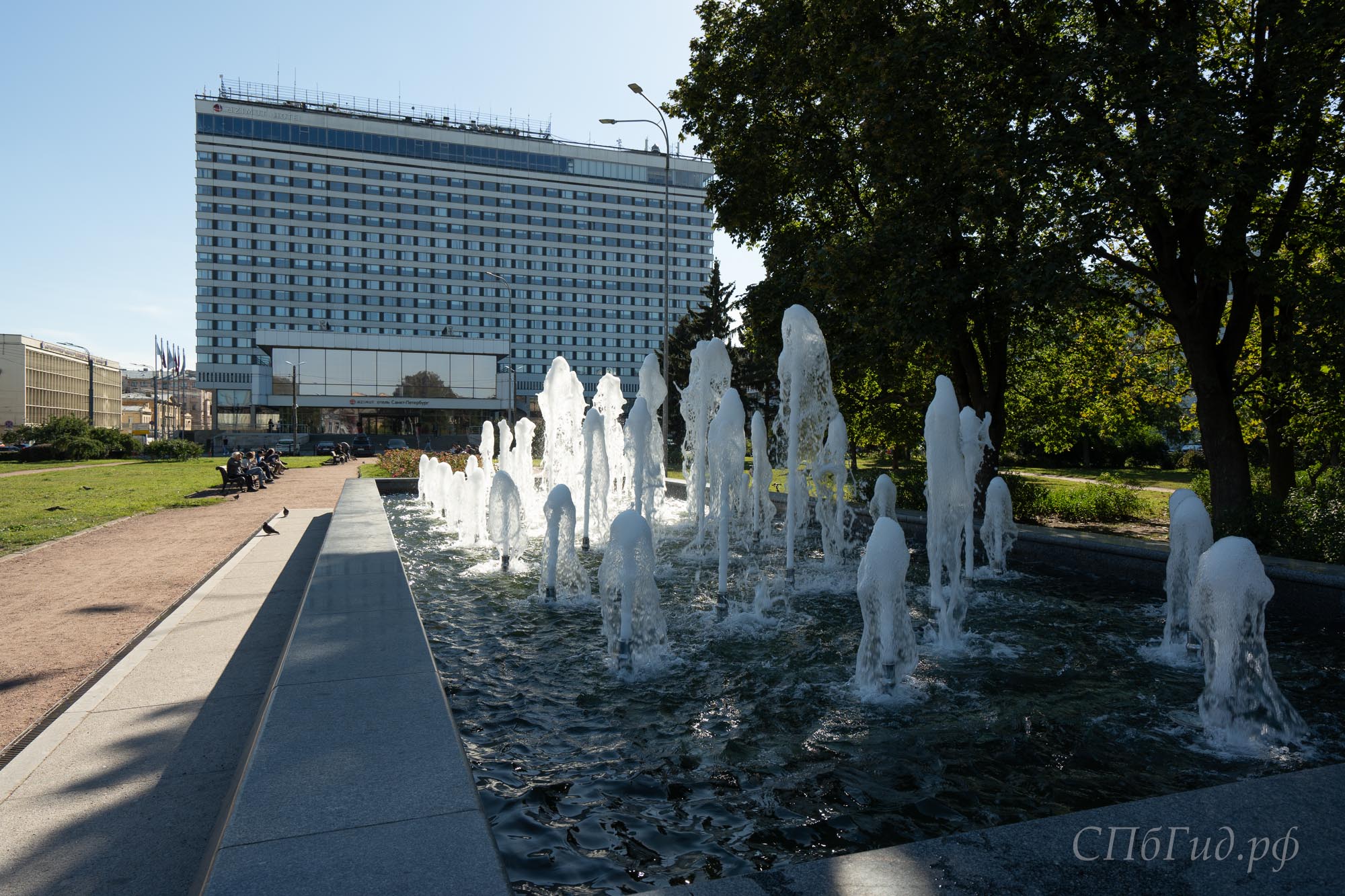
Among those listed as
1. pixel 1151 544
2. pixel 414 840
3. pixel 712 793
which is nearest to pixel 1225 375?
pixel 1151 544

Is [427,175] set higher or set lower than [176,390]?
higher

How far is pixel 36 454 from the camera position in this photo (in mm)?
40562

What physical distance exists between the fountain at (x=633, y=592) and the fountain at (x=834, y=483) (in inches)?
142

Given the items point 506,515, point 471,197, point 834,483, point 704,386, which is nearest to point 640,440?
point 704,386

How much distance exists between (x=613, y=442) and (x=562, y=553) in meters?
8.22

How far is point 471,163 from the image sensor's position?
105188mm

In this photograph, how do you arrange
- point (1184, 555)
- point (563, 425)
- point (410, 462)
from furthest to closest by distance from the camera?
1. point (410, 462)
2. point (563, 425)
3. point (1184, 555)

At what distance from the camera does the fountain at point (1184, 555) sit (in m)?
6.84

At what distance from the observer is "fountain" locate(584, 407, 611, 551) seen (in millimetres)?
12516

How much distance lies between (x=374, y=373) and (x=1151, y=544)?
73.3 m

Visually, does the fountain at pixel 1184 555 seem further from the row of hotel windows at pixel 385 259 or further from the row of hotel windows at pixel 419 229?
the row of hotel windows at pixel 419 229

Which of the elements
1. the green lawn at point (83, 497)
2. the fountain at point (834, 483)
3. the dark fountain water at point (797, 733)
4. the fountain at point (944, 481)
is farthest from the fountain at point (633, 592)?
the green lawn at point (83, 497)

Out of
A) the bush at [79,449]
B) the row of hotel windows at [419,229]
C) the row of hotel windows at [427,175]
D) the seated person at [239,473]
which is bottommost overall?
the seated person at [239,473]

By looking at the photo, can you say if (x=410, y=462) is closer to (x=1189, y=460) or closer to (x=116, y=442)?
(x=116, y=442)
